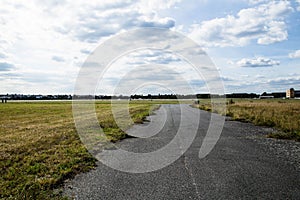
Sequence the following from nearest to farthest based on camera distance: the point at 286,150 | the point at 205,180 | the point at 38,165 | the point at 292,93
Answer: the point at 205,180 < the point at 38,165 < the point at 286,150 < the point at 292,93

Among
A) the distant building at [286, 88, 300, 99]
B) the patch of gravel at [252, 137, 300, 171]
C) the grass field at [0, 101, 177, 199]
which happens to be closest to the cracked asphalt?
the patch of gravel at [252, 137, 300, 171]

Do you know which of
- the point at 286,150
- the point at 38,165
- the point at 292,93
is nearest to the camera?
the point at 38,165

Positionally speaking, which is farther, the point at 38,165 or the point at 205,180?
the point at 38,165

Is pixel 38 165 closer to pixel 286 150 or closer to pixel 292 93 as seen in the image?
pixel 286 150

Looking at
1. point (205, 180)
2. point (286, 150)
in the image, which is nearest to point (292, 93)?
point (286, 150)

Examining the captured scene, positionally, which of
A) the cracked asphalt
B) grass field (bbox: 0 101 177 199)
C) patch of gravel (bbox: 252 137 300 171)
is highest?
grass field (bbox: 0 101 177 199)

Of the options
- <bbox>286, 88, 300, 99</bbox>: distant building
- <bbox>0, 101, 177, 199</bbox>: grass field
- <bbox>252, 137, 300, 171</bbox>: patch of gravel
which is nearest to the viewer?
<bbox>0, 101, 177, 199</bbox>: grass field

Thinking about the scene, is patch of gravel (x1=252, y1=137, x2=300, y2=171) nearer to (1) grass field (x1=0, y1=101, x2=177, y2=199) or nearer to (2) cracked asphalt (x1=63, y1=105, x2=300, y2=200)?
(2) cracked asphalt (x1=63, y1=105, x2=300, y2=200)

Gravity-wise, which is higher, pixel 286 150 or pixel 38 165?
pixel 38 165

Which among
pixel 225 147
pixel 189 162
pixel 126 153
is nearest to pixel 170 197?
pixel 189 162

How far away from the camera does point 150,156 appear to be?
28.8 ft

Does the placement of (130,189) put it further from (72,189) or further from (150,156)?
(150,156)

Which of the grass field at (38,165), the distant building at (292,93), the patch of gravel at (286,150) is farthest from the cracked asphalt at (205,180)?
the distant building at (292,93)

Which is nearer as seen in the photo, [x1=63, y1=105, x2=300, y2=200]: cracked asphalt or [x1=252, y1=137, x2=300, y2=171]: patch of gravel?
[x1=63, y1=105, x2=300, y2=200]: cracked asphalt
